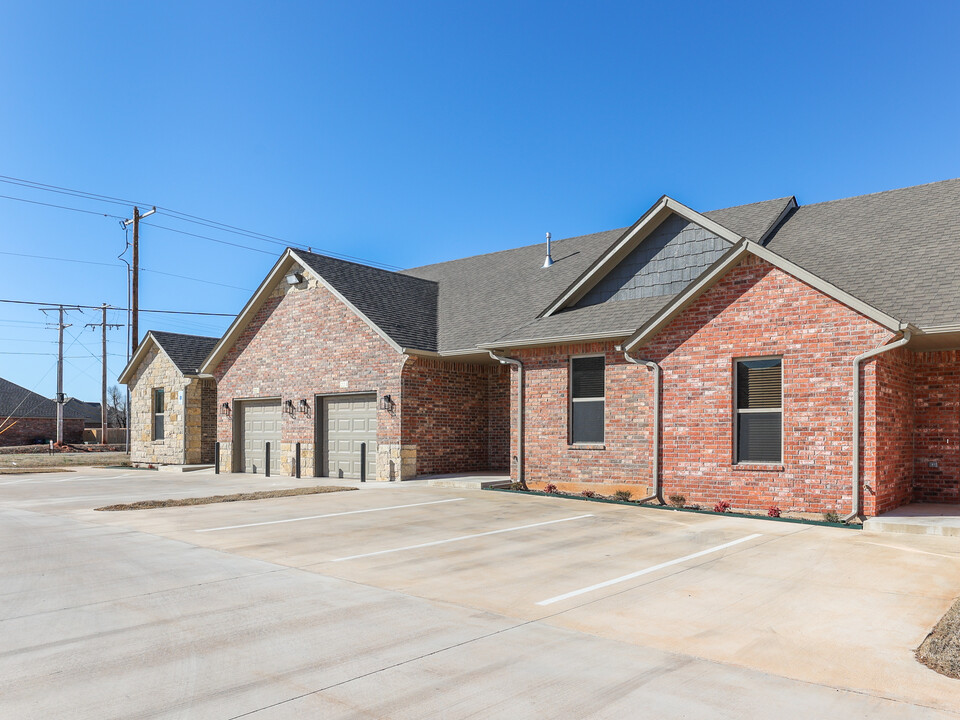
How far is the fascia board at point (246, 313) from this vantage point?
22.6 m

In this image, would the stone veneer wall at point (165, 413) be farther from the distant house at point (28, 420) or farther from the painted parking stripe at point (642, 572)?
the distant house at point (28, 420)

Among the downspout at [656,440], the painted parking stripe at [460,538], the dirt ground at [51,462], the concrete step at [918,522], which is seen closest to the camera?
the painted parking stripe at [460,538]

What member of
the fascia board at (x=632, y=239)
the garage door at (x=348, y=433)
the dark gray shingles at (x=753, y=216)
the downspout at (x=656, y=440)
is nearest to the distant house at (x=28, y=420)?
the garage door at (x=348, y=433)

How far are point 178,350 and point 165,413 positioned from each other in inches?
97.6

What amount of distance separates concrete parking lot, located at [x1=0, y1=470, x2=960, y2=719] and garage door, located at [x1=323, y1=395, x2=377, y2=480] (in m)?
8.22

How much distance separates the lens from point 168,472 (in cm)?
2572

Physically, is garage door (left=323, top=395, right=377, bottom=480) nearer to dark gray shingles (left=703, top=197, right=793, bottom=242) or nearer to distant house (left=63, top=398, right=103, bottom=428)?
dark gray shingles (left=703, top=197, right=793, bottom=242)

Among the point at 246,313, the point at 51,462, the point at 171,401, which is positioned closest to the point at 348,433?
the point at 246,313

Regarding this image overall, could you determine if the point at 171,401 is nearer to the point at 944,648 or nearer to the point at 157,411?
the point at 157,411

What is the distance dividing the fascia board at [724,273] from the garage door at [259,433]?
13024mm

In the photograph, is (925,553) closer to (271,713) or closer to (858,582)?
(858,582)

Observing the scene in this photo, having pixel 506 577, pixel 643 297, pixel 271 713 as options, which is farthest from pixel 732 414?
pixel 271 713

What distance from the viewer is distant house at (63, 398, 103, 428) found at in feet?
225

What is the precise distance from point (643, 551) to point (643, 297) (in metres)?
8.25
